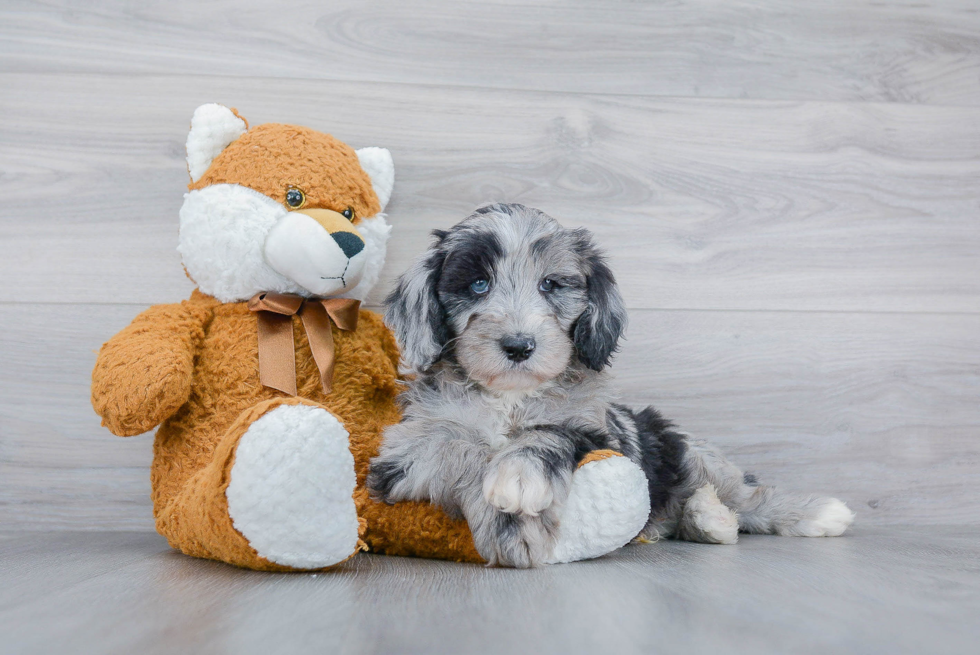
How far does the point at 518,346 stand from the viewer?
1.41 m

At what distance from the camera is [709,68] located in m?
2.26

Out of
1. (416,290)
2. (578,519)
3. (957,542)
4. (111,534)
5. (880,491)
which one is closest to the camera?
(578,519)

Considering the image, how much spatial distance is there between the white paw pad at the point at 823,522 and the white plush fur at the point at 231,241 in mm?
1317

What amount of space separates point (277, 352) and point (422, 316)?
34 cm

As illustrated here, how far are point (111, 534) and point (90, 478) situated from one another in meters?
0.19

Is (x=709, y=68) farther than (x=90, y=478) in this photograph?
Yes

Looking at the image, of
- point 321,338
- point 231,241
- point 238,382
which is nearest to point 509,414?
point 321,338

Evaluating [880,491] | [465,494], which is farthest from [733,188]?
[465,494]

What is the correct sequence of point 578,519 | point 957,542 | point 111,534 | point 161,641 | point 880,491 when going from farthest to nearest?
point 880,491
point 111,534
point 957,542
point 578,519
point 161,641

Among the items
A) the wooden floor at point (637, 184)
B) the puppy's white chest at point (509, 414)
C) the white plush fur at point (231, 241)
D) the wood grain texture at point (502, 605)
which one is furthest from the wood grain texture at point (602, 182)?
the wood grain texture at point (502, 605)

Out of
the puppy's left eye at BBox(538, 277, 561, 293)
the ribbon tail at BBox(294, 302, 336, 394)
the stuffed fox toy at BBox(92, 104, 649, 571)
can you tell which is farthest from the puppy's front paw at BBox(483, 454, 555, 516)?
the ribbon tail at BBox(294, 302, 336, 394)

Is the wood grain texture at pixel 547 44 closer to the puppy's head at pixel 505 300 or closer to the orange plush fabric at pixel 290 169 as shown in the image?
the orange plush fabric at pixel 290 169

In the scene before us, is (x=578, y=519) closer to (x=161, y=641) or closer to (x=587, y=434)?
(x=587, y=434)

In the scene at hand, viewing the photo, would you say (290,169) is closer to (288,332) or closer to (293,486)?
(288,332)
